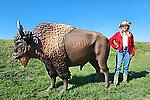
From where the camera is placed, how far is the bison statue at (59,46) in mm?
7879

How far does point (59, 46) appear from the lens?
785 cm

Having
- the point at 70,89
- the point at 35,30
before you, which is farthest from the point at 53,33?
the point at 70,89

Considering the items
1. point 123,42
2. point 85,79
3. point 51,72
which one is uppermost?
point 123,42

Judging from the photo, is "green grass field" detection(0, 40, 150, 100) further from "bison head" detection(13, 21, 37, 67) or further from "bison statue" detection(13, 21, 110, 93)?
"bison head" detection(13, 21, 37, 67)

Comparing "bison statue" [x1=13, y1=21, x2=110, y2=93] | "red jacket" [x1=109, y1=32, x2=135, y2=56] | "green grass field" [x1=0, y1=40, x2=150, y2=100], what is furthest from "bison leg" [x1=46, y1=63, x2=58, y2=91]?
"red jacket" [x1=109, y1=32, x2=135, y2=56]

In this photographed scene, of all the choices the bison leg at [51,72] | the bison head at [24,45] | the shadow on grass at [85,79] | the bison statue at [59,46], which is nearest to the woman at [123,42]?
the bison statue at [59,46]

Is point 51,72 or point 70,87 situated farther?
point 70,87

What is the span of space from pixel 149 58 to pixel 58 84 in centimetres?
882

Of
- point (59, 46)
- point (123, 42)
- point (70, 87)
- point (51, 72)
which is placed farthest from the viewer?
point (123, 42)

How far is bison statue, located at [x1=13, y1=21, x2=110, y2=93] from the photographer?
7.88 meters

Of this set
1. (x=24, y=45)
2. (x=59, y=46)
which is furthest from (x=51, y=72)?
(x=24, y=45)

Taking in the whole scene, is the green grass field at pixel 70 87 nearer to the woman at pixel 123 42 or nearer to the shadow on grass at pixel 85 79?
the shadow on grass at pixel 85 79

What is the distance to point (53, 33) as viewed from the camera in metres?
8.03

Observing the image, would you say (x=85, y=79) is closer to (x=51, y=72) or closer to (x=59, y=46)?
(x=51, y=72)
